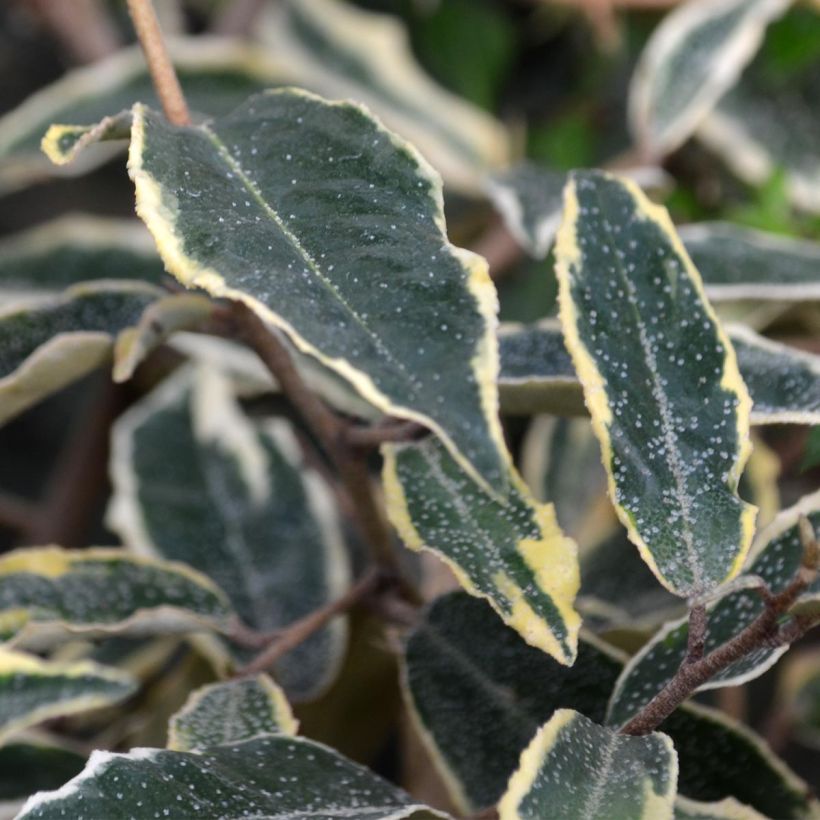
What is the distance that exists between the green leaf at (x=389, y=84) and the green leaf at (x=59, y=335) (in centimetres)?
42

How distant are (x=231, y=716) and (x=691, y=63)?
62 cm

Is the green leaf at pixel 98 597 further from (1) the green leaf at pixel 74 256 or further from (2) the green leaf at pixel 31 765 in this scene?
(1) the green leaf at pixel 74 256

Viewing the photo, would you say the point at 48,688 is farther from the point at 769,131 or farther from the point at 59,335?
the point at 769,131

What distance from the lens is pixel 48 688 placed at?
553 mm

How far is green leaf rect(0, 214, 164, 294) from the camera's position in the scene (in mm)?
871

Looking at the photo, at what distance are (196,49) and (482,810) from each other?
0.63 m

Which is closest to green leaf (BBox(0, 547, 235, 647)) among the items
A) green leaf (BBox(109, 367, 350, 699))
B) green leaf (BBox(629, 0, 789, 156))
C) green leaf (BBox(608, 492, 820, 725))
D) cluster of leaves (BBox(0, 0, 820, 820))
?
cluster of leaves (BBox(0, 0, 820, 820))

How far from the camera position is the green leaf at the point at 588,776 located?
40 centimetres

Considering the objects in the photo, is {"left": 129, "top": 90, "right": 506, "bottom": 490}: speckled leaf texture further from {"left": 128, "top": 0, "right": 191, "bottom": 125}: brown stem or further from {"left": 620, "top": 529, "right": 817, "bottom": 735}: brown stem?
{"left": 620, "top": 529, "right": 817, "bottom": 735}: brown stem

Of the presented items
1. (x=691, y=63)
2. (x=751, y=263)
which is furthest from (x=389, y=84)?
(x=751, y=263)

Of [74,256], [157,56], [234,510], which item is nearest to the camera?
[157,56]

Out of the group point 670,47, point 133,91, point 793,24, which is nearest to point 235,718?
point 133,91

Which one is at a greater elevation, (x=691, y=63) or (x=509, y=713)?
(x=691, y=63)

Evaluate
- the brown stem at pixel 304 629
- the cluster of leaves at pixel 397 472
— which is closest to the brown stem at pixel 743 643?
the cluster of leaves at pixel 397 472
